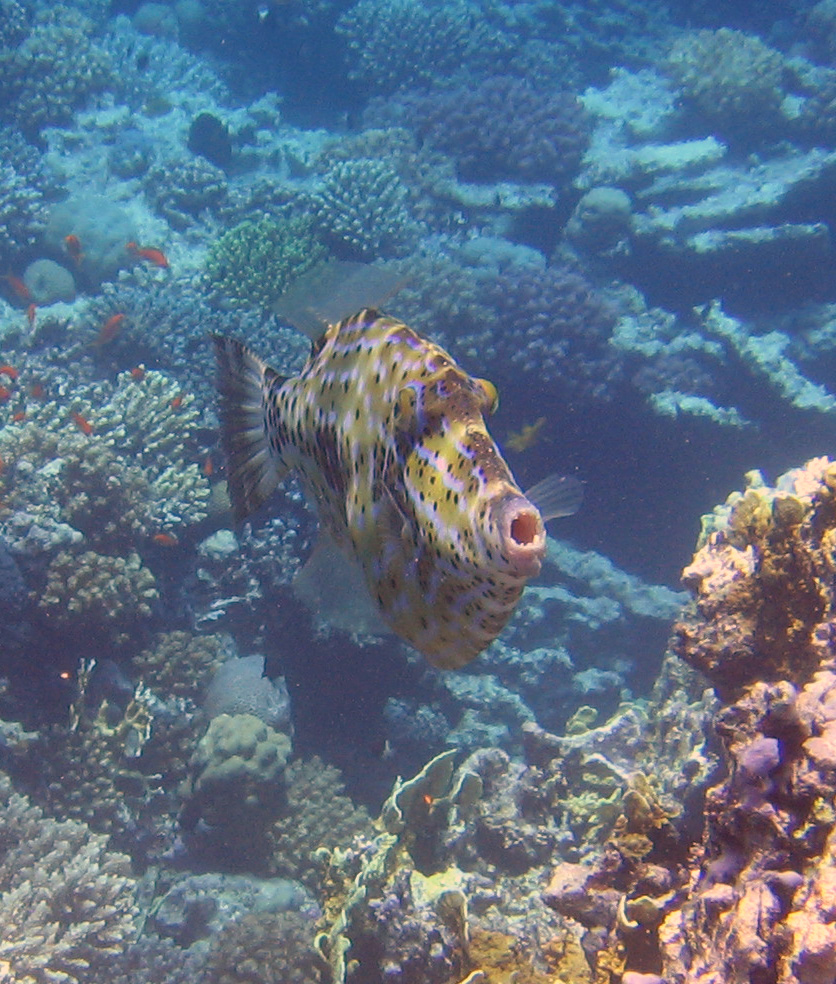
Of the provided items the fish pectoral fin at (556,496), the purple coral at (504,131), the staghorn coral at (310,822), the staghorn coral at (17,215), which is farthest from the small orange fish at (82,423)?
the purple coral at (504,131)

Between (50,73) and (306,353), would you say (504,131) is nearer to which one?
(306,353)

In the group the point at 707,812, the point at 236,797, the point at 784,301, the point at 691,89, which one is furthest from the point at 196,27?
the point at 707,812

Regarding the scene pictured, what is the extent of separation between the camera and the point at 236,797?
19.2ft

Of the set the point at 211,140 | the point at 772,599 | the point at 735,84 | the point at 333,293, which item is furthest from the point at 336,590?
the point at 735,84

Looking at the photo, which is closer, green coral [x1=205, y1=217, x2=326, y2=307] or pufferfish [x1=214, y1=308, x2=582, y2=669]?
pufferfish [x1=214, y1=308, x2=582, y2=669]

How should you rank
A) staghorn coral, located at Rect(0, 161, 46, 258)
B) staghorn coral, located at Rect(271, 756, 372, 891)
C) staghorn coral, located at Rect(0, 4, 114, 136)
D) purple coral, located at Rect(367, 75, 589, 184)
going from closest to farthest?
staghorn coral, located at Rect(271, 756, 372, 891), staghorn coral, located at Rect(0, 161, 46, 258), purple coral, located at Rect(367, 75, 589, 184), staghorn coral, located at Rect(0, 4, 114, 136)

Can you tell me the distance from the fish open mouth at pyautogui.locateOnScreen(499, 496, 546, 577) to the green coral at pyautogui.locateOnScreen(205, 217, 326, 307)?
9297mm

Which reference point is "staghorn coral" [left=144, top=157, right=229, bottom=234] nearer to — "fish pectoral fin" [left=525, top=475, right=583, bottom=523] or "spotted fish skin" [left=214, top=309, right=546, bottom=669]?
"spotted fish skin" [left=214, top=309, right=546, bottom=669]

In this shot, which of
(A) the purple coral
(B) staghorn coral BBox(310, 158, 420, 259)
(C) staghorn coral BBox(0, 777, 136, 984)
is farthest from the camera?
(A) the purple coral

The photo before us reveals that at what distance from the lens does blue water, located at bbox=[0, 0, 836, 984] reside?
586 cm

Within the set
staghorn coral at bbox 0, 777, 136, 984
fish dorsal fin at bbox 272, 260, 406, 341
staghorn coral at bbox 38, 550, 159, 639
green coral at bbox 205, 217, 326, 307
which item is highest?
green coral at bbox 205, 217, 326, 307

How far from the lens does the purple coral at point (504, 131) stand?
12.9 m

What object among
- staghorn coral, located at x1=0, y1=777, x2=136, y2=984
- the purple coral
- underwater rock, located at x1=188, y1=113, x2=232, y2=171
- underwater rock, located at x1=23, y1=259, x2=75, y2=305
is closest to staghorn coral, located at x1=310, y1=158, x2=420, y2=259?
the purple coral

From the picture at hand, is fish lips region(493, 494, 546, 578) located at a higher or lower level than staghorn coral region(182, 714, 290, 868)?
higher
